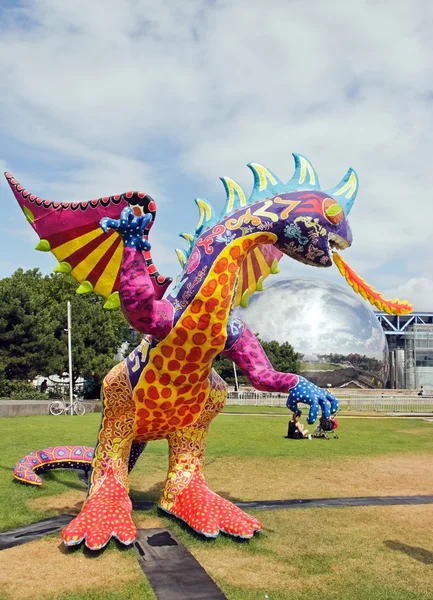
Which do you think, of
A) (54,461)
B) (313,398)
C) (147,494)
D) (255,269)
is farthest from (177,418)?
(54,461)

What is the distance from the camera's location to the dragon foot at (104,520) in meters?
4.93

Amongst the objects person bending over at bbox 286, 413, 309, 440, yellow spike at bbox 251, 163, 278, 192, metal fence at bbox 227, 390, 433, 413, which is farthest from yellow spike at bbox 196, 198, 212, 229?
metal fence at bbox 227, 390, 433, 413

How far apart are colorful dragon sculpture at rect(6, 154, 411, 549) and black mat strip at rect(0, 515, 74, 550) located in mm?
663

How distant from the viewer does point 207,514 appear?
5539mm

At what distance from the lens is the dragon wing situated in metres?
5.29

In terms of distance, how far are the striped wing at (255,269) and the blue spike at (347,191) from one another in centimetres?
85

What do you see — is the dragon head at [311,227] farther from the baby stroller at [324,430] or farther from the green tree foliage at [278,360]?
the green tree foliage at [278,360]

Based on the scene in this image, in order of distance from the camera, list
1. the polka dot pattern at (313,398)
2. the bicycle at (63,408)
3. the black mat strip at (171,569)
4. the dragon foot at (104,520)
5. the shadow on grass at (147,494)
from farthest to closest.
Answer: the bicycle at (63,408) < the shadow on grass at (147,494) < the polka dot pattern at (313,398) < the dragon foot at (104,520) < the black mat strip at (171,569)

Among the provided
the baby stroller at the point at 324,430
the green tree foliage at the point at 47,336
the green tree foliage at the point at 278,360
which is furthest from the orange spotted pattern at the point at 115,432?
the green tree foliage at the point at 278,360

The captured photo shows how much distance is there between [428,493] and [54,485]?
5283 mm

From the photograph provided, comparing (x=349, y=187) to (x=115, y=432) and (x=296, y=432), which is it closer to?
(x=115, y=432)

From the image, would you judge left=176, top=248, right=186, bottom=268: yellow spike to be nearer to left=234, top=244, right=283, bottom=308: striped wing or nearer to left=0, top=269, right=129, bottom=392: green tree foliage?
left=234, top=244, right=283, bottom=308: striped wing

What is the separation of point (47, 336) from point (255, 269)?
2273cm

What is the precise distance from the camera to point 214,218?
5488 mm
